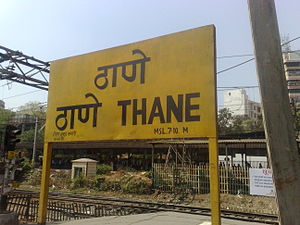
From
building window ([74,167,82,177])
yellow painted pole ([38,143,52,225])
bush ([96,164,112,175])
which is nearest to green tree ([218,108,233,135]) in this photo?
bush ([96,164,112,175])

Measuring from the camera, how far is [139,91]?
13.0 ft

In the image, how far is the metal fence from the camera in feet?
56.8

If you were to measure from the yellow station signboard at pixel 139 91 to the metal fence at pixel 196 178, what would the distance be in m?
14.7

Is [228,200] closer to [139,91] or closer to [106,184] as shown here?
[106,184]

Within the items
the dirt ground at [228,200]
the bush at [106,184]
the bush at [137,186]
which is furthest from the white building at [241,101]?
the dirt ground at [228,200]

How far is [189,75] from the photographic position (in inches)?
137

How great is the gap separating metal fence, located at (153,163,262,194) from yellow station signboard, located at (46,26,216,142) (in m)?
14.7

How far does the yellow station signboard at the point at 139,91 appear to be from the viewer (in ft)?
11.1

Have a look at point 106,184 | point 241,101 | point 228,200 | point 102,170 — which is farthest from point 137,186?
point 241,101

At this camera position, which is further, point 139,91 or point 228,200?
point 228,200

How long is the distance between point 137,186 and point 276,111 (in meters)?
18.0

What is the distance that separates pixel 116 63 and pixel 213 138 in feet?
6.35

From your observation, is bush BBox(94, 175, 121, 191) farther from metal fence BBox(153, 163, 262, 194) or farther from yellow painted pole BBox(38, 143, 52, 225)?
yellow painted pole BBox(38, 143, 52, 225)

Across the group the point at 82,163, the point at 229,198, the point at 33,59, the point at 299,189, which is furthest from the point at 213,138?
the point at 82,163
